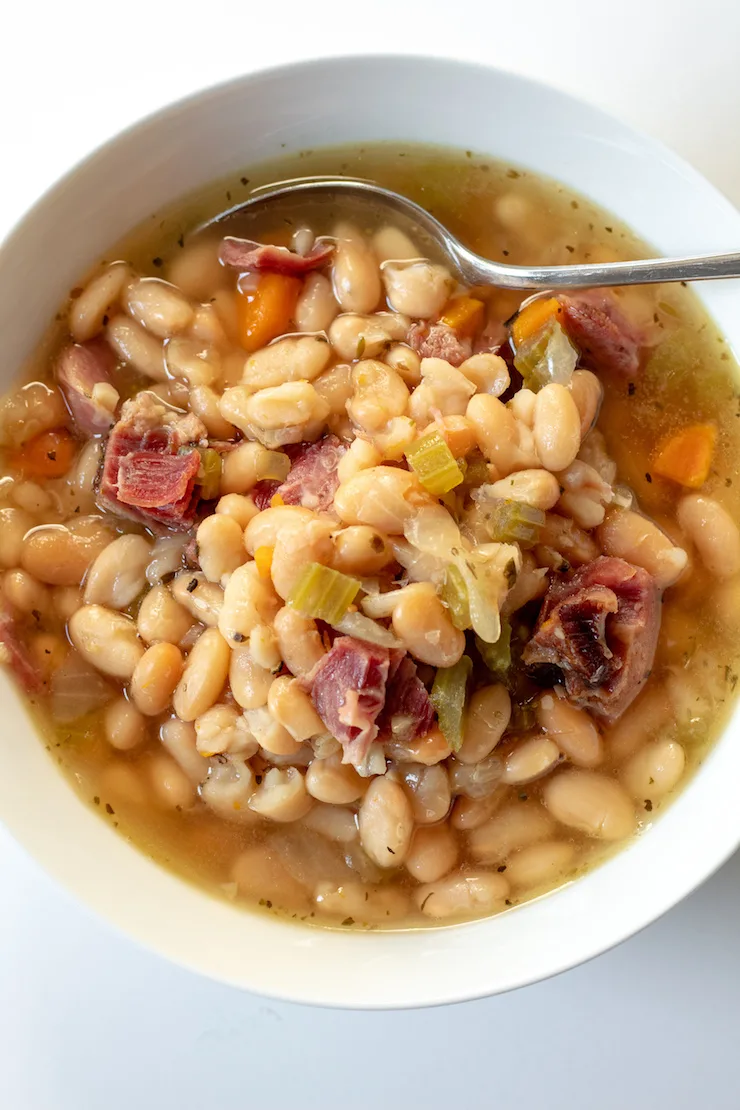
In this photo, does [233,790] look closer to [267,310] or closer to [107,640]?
[107,640]

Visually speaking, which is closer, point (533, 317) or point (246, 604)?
point (246, 604)

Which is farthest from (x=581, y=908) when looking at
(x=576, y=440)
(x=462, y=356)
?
(x=462, y=356)

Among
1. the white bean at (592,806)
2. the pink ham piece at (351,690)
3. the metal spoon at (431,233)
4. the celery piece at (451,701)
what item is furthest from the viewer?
the metal spoon at (431,233)

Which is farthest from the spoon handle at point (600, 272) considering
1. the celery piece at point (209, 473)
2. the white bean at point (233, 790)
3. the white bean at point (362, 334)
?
the white bean at point (233, 790)

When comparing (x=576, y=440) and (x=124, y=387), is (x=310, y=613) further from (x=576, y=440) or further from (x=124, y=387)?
(x=124, y=387)

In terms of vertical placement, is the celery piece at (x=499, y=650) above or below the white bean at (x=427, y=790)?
above

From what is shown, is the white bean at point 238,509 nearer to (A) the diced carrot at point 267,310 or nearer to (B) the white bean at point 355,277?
(A) the diced carrot at point 267,310

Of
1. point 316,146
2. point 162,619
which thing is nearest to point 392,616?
point 162,619

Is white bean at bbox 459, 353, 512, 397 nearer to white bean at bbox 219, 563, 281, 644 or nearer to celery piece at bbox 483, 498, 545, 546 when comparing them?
celery piece at bbox 483, 498, 545, 546
